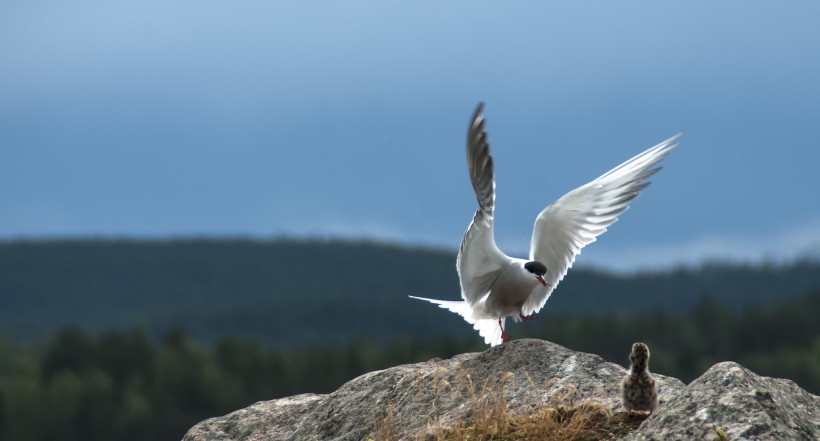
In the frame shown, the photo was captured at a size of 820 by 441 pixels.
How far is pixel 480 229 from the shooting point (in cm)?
1434

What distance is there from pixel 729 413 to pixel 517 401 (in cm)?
Answer: 256

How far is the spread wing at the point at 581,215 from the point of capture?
15.9m

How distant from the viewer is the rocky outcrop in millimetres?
9898

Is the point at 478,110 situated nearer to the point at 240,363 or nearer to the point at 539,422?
the point at 539,422

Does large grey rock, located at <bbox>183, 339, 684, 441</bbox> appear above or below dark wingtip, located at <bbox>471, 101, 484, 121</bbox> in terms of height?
below

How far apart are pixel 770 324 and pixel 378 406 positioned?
16052 centimetres

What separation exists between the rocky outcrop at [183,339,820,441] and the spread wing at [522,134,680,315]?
10.3 feet

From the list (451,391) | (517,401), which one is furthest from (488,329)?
(517,401)

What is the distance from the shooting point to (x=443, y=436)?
11.3 m

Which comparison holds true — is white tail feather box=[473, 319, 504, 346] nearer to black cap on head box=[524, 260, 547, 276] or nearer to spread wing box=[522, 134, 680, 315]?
spread wing box=[522, 134, 680, 315]

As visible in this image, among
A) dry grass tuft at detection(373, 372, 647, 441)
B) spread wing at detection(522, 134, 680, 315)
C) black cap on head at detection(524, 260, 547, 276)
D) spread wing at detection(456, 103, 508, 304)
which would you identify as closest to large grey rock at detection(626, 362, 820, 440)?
dry grass tuft at detection(373, 372, 647, 441)

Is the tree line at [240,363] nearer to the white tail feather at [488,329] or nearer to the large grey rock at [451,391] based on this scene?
the white tail feather at [488,329]

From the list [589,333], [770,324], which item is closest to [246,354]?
[589,333]

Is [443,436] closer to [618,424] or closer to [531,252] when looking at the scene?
[618,424]
